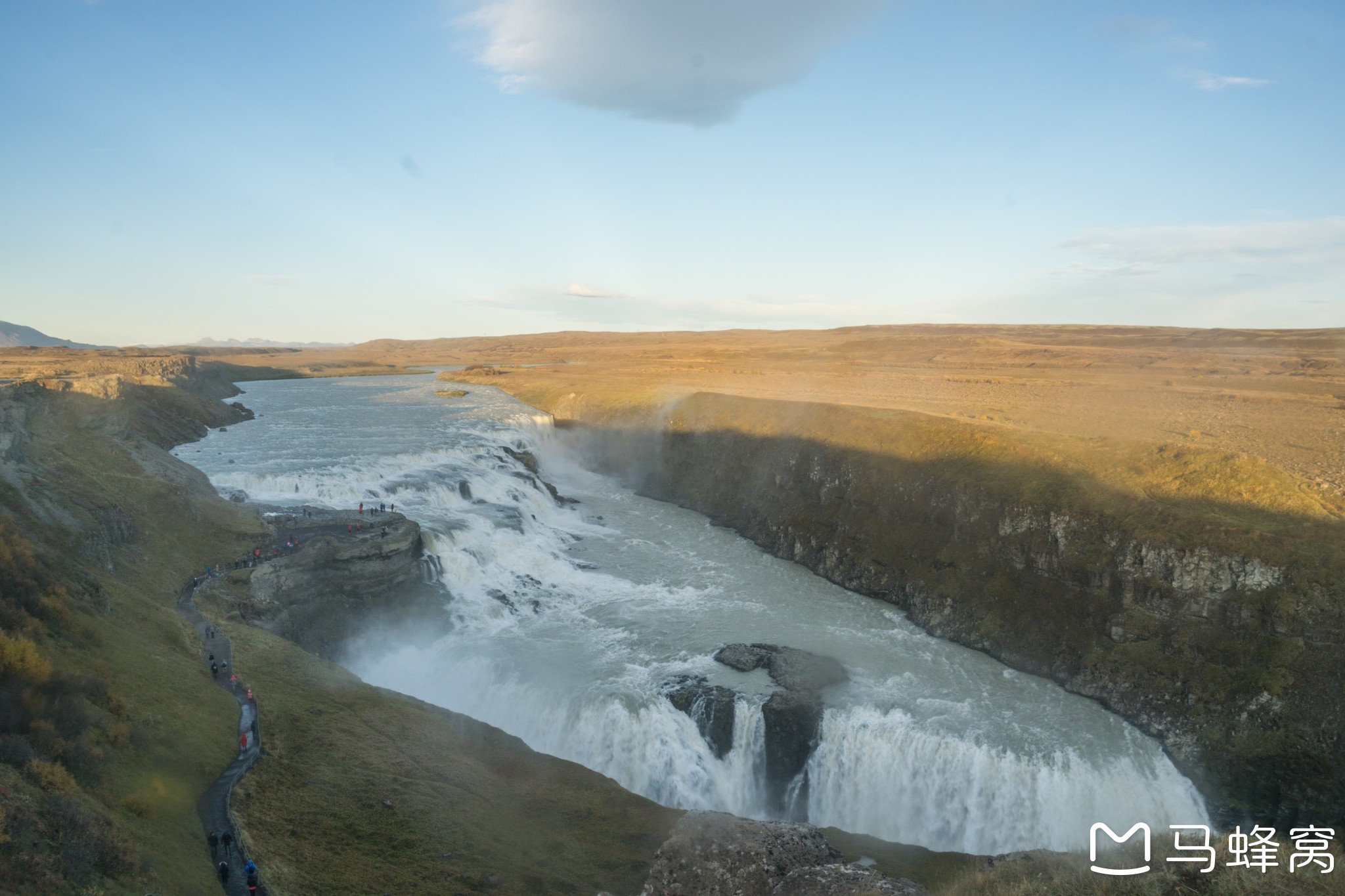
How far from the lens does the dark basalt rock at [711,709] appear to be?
2575 cm

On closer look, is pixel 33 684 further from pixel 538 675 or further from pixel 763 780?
pixel 763 780

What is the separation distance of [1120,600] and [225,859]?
32.0m

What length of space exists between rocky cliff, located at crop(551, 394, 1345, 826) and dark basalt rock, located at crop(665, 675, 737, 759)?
515 inches

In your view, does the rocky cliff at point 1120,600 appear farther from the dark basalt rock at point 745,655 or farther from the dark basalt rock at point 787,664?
the dark basalt rock at point 745,655

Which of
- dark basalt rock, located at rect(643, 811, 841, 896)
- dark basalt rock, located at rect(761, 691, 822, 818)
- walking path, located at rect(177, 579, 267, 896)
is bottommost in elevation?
dark basalt rock, located at rect(761, 691, 822, 818)

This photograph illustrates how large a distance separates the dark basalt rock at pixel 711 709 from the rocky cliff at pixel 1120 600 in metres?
13.1

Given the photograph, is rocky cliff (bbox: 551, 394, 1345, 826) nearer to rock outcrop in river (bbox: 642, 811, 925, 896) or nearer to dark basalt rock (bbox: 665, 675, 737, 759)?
dark basalt rock (bbox: 665, 675, 737, 759)

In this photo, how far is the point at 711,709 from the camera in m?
26.2

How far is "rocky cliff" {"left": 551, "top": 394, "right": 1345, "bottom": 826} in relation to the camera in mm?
22688

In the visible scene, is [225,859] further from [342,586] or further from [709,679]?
[342,586]

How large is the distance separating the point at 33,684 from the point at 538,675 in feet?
56.0

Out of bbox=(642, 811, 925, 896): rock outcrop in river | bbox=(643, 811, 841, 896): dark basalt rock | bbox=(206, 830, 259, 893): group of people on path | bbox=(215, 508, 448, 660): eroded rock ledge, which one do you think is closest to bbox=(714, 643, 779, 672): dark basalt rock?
bbox=(642, 811, 925, 896): rock outcrop in river

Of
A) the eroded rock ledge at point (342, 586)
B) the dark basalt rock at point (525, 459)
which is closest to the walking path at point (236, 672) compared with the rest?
the eroded rock ledge at point (342, 586)

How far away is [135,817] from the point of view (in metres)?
14.0
